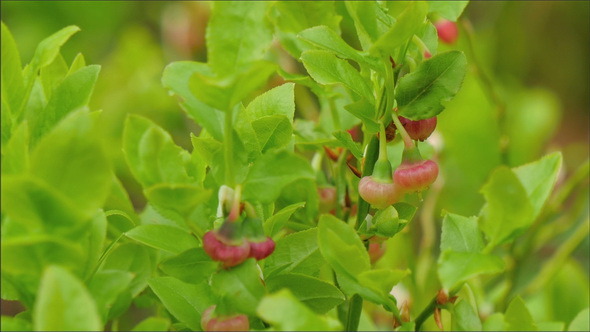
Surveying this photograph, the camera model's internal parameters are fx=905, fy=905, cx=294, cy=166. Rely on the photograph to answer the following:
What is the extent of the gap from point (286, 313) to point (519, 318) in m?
0.16

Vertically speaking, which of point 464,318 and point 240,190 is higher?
point 240,190

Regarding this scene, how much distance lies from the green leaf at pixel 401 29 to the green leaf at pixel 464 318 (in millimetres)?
161

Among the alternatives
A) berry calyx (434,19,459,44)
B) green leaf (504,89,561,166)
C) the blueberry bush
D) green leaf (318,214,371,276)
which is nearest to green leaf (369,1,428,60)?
the blueberry bush

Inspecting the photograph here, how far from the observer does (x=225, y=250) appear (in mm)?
499

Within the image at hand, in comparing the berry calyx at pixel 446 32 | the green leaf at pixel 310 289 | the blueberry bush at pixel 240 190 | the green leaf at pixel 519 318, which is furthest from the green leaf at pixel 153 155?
the berry calyx at pixel 446 32

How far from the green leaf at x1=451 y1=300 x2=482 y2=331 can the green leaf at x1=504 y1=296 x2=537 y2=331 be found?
0.7 inches

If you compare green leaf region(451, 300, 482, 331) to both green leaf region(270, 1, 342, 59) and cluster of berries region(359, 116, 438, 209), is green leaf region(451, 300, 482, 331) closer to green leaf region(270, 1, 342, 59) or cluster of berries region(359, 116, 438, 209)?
cluster of berries region(359, 116, 438, 209)

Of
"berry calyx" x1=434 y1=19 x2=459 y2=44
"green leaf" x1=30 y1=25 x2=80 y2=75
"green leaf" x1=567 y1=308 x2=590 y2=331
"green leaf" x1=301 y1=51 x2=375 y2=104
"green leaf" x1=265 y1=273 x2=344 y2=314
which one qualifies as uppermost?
"green leaf" x1=30 y1=25 x2=80 y2=75

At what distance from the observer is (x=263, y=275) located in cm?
58

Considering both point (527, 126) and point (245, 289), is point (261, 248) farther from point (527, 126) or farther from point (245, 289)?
point (527, 126)

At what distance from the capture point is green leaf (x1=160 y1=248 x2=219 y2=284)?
53cm

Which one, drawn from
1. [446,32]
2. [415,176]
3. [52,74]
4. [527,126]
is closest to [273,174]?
[415,176]

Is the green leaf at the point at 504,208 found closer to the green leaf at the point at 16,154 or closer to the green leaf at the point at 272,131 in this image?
the green leaf at the point at 272,131

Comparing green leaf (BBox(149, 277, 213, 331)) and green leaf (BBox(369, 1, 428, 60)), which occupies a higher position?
green leaf (BBox(369, 1, 428, 60))
